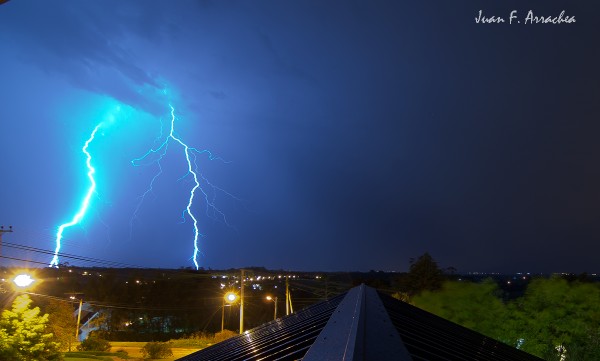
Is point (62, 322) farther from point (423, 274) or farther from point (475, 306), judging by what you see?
point (423, 274)

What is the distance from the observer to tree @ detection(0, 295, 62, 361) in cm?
1603

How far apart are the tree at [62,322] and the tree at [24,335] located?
7691 millimetres

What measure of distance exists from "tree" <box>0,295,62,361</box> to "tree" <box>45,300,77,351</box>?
769 centimetres

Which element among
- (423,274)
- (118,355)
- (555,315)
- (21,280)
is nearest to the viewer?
(21,280)

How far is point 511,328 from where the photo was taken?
15.8 m

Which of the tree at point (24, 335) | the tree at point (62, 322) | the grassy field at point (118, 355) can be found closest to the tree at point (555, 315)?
the grassy field at point (118, 355)

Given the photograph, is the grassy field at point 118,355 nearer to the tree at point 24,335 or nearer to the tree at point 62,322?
the tree at point 62,322

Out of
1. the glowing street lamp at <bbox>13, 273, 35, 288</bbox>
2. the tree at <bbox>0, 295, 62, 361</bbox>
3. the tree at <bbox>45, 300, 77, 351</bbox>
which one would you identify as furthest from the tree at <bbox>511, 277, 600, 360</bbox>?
the tree at <bbox>45, 300, 77, 351</bbox>

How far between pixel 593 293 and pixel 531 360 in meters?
13.0

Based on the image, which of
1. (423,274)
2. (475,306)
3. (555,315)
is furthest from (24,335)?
(423,274)

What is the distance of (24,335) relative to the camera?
16.6 meters

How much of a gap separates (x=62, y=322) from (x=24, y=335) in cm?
1100

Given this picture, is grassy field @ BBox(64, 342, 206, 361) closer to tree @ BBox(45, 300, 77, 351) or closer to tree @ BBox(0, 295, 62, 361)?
tree @ BBox(45, 300, 77, 351)

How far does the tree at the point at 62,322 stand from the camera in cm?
2509
